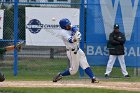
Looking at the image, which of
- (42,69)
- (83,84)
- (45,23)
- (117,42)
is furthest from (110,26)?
(83,84)

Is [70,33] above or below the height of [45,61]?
above

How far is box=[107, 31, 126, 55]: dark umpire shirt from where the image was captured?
17375 millimetres

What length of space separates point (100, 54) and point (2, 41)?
3.81 meters

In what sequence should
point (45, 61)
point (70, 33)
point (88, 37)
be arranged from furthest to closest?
point (45, 61) → point (88, 37) → point (70, 33)

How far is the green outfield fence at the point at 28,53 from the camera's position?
1798 centimetres

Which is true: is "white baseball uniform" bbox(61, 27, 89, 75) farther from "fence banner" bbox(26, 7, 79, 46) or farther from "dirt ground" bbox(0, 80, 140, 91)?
"fence banner" bbox(26, 7, 79, 46)

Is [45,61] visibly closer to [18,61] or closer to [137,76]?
[18,61]

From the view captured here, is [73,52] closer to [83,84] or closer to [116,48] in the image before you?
[83,84]

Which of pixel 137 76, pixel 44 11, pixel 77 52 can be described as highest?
pixel 44 11

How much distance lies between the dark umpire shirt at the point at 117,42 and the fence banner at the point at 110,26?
0.47 metres

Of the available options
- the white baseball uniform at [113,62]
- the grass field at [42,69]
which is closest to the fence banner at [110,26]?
the white baseball uniform at [113,62]

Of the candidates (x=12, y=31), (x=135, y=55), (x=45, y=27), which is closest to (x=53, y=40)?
(x=45, y=27)

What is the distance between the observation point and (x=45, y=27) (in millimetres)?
18047

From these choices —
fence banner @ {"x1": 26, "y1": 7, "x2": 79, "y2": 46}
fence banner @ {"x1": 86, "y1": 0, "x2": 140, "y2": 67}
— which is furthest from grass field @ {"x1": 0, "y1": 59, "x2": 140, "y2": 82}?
fence banner @ {"x1": 26, "y1": 7, "x2": 79, "y2": 46}
